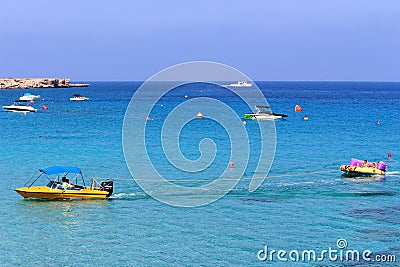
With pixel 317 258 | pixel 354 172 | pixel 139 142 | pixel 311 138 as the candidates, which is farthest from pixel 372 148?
pixel 317 258

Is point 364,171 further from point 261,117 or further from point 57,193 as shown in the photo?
point 261,117

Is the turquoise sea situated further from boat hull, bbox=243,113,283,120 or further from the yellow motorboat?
boat hull, bbox=243,113,283,120

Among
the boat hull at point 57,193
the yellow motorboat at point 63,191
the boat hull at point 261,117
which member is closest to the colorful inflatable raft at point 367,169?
the yellow motorboat at point 63,191

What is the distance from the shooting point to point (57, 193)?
145 feet

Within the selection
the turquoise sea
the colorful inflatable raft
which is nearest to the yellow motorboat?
the turquoise sea

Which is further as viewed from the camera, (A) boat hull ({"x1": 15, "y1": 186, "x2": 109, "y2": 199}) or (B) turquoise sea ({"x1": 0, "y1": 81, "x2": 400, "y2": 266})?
(A) boat hull ({"x1": 15, "y1": 186, "x2": 109, "y2": 199})

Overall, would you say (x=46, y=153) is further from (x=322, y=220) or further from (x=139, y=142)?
(x=322, y=220)

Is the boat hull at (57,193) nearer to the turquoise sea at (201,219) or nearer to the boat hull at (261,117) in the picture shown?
the turquoise sea at (201,219)

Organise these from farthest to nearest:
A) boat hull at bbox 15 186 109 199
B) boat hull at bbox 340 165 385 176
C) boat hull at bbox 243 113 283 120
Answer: boat hull at bbox 243 113 283 120, boat hull at bbox 340 165 385 176, boat hull at bbox 15 186 109 199

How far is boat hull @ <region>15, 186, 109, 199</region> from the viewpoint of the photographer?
1736 inches

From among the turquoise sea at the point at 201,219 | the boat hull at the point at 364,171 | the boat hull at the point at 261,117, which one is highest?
the boat hull at the point at 261,117

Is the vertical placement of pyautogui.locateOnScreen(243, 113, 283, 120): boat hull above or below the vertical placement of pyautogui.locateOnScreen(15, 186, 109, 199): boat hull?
above

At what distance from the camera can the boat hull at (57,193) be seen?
4409 centimetres

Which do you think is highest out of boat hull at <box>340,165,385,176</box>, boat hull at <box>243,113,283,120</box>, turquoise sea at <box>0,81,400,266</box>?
boat hull at <box>243,113,283,120</box>
